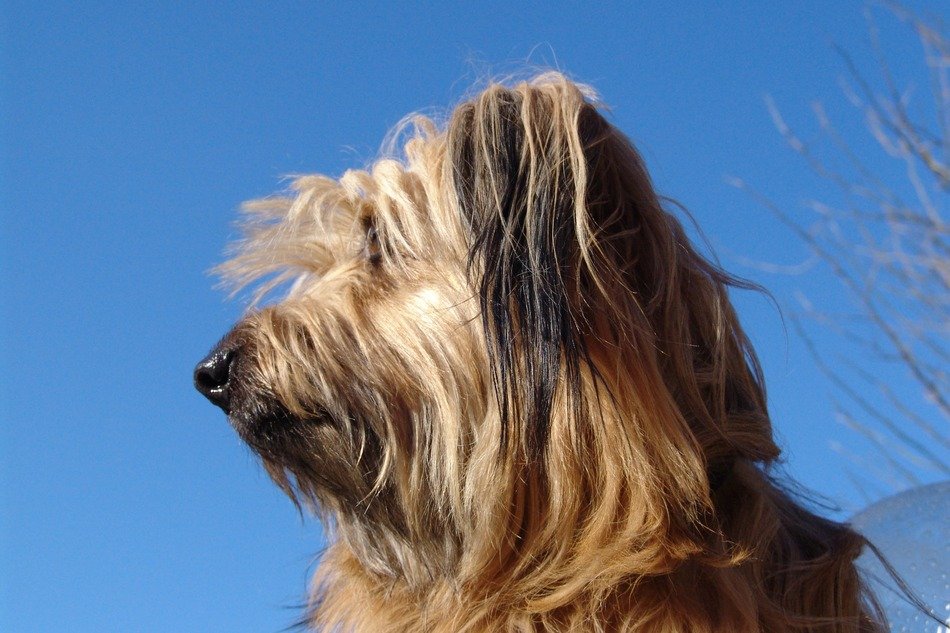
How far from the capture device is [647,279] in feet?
9.21

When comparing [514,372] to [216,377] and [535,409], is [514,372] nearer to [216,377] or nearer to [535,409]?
[535,409]

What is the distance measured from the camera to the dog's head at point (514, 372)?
262cm

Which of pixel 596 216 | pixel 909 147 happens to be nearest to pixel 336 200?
pixel 596 216

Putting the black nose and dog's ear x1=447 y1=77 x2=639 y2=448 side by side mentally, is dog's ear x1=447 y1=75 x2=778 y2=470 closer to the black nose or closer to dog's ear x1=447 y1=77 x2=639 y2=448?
dog's ear x1=447 y1=77 x2=639 y2=448

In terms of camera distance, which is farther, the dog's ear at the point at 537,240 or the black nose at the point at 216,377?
the black nose at the point at 216,377

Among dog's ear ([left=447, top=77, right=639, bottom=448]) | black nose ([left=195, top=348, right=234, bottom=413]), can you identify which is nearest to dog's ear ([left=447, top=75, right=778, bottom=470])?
dog's ear ([left=447, top=77, right=639, bottom=448])

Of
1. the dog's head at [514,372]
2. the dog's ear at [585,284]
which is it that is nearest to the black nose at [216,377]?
the dog's head at [514,372]

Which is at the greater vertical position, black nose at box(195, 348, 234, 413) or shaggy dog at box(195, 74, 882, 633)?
black nose at box(195, 348, 234, 413)

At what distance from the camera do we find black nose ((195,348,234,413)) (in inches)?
114

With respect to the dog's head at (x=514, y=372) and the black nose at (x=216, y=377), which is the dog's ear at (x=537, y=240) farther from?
the black nose at (x=216, y=377)

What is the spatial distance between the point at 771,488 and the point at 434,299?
104 cm

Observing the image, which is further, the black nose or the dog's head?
the black nose

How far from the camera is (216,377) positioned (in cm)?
289

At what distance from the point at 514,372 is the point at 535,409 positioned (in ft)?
0.37
